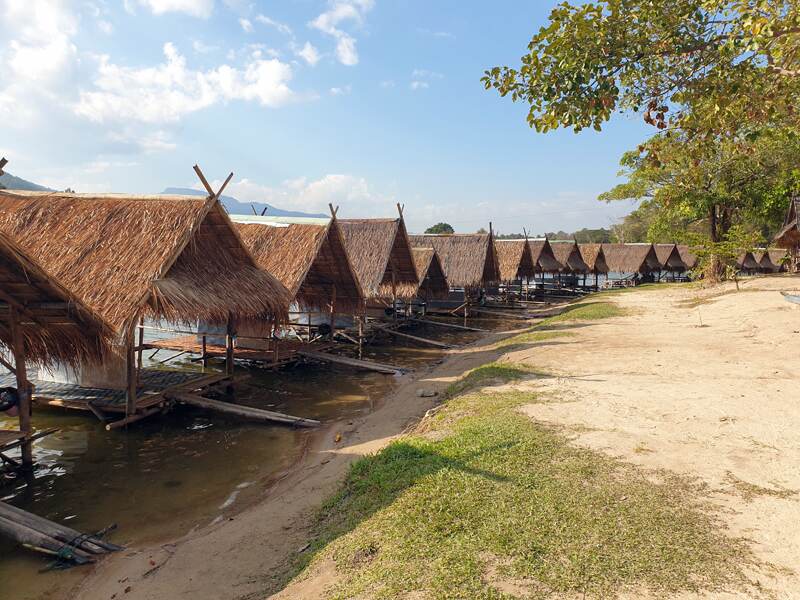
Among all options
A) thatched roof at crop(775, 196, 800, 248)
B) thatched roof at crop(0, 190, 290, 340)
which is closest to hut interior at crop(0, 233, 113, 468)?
thatched roof at crop(0, 190, 290, 340)

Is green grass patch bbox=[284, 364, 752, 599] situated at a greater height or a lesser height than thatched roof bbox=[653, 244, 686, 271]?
lesser

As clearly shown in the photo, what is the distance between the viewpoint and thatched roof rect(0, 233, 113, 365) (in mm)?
5371

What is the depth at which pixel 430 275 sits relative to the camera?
64.6ft

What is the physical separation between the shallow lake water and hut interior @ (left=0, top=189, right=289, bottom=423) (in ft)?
1.64

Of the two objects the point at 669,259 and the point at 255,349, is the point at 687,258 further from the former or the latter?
the point at 255,349

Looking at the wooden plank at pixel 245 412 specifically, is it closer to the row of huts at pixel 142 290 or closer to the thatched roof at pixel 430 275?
the row of huts at pixel 142 290

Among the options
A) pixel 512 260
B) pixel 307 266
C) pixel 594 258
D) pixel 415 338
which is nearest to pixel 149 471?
pixel 307 266

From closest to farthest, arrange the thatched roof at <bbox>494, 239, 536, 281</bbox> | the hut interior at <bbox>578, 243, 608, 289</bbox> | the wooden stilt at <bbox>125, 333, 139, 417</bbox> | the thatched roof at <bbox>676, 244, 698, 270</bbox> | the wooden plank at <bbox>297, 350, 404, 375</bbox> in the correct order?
1. the wooden stilt at <bbox>125, 333, 139, 417</bbox>
2. the wooden plank at <bbox>297, 350, 404, 375</bbox>
3. the thatched roof at <bbox>494, 239, 536, 281</bbox>
4. the hut interior at <bbox>578, 243, 608, 289</bbox>
5. the thatched roof at <bbox>676, 244, 698, 270</bbox>

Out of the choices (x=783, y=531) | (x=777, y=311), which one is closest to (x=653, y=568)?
(x=783, y=531)

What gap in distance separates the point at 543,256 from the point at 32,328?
26.5 m

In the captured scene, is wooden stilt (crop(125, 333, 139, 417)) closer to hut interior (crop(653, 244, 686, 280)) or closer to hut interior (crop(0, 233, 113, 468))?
hut interior (crop(0, 233, 113, 468))

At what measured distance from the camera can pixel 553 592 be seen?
2.82 m

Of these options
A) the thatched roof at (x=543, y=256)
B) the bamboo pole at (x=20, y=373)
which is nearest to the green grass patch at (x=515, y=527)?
the bamboo pole at (x=20, y=373)

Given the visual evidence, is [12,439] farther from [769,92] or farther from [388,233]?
[388,233]
